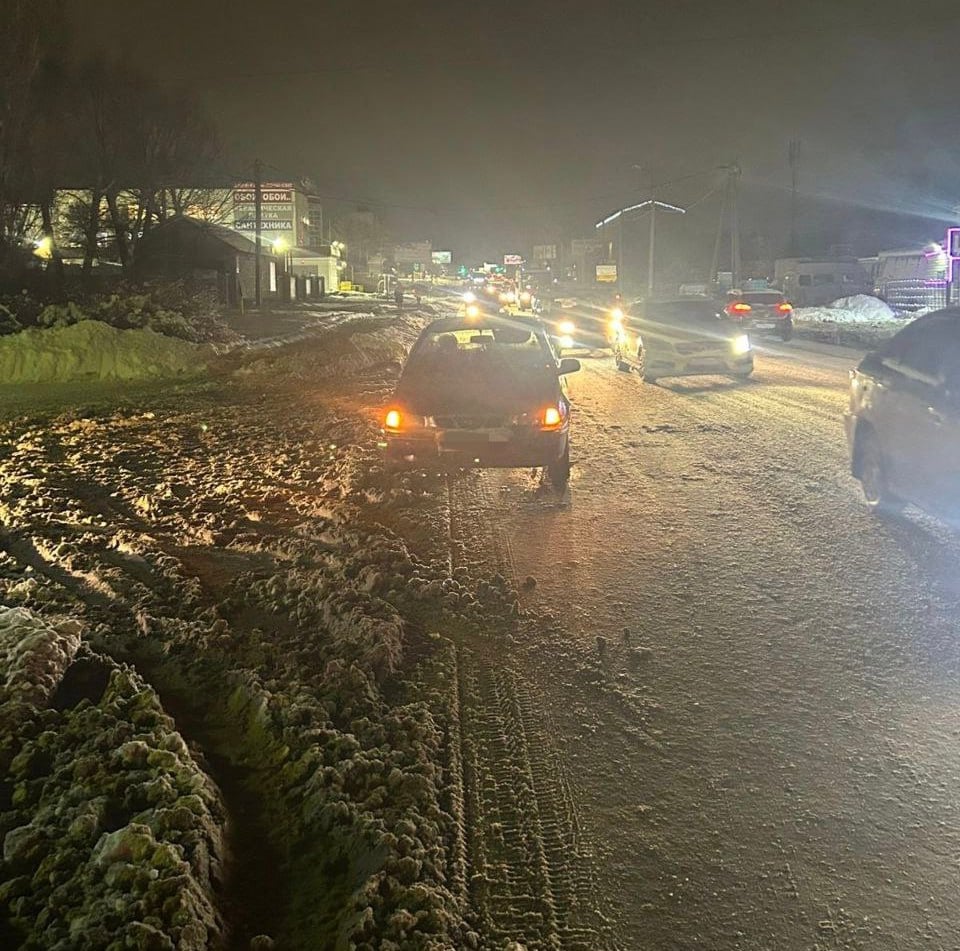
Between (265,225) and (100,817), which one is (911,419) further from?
(265,225)

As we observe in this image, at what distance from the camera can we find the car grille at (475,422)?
9055 millimetres

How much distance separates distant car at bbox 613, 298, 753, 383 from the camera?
18.7 meters

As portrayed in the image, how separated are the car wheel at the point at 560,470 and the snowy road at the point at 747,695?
0.15 m

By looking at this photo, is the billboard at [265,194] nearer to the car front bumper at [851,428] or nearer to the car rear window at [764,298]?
the car rear window at [764,298]

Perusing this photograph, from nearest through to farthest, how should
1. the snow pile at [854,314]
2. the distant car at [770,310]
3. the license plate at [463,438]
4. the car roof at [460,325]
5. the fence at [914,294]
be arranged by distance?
1. the license plate at [463,438]
2. the car roof at [460,325]
3. the distant car at [770,310]
4. the snow pile at [854,314]
5. the fence at [914,294]

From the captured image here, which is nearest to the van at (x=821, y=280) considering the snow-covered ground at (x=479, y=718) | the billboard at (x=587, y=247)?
the billboard at (x=587, y=247)

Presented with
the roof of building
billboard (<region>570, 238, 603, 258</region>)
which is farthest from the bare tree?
billboard (<region>570, 238, 603, 258</region>)

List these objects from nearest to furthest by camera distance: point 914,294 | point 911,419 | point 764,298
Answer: point 911,419 → point 764,298 → point 914,294

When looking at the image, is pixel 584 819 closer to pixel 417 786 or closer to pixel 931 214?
pixel 417 786

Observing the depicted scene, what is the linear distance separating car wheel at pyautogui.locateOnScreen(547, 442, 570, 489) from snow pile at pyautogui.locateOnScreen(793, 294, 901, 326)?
3647 centimetres

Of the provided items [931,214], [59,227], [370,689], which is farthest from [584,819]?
[931,214]

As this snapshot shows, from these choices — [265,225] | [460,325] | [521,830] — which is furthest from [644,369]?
[265,225]

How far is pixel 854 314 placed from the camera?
4625cm

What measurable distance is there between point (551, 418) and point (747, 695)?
4.45 m
